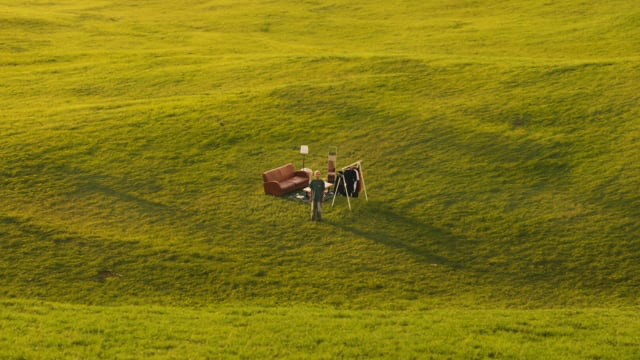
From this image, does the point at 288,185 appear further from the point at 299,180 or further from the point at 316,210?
the point at 316,210

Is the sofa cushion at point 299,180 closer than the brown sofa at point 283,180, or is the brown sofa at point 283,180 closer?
the brown sofa at point 283,180

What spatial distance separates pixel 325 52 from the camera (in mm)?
58594

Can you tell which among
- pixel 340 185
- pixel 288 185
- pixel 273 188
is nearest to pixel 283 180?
pixel 288 185

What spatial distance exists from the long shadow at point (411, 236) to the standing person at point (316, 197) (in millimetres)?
689

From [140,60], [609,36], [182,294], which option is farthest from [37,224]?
[609,36]

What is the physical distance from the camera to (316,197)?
3023cm

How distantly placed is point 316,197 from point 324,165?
249 inches

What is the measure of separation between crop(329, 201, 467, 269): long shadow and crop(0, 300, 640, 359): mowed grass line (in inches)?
188

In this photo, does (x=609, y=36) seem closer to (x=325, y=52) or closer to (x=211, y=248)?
(x=325, y=52)

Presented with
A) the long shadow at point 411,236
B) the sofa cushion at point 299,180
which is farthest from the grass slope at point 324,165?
the sofa cushion at point 299,180

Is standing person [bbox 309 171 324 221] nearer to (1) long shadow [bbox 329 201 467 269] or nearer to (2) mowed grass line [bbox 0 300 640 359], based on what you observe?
(1) long shadow [bbox 329 201 467 269]

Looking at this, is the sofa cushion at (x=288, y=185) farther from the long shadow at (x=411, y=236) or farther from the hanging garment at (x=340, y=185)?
the long shadow at (x=411, y=236)

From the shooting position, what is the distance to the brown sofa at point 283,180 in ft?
108

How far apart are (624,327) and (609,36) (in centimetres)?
4355
